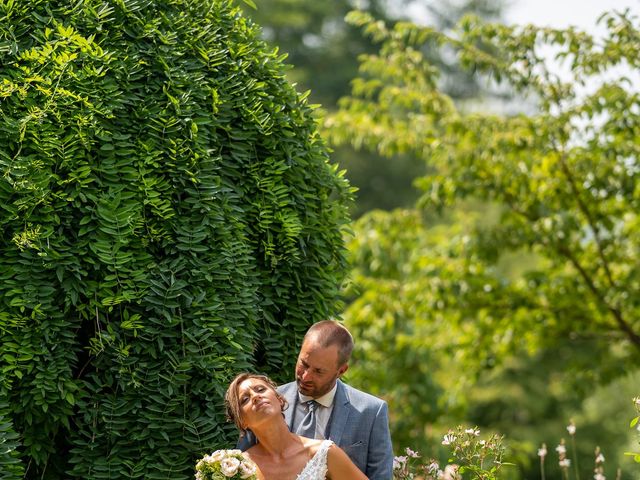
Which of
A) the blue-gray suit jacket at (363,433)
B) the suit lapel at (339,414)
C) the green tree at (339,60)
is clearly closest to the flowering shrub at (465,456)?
the blue-gray suit jacket at (363,433)

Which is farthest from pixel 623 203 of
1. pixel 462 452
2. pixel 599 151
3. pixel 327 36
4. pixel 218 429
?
pixel 327 36

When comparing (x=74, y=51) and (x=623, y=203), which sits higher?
→ (x=623, y=203)

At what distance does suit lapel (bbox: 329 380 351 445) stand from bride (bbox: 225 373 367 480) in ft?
0.51

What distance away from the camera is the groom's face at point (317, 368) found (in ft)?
12.9

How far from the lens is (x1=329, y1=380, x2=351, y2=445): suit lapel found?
13.3 feet

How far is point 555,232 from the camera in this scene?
855 centimetres

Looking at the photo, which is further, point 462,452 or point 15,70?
point 462,452

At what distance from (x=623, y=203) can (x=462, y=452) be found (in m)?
4.89

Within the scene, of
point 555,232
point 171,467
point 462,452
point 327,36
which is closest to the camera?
point 171,467

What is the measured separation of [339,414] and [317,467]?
0.34 m

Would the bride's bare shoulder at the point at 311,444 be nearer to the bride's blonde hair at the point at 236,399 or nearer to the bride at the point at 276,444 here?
the bride at the point at 276,444

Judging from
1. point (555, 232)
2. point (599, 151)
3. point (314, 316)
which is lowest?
point (314, 316)

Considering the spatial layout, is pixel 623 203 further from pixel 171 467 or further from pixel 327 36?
pixel 327 36

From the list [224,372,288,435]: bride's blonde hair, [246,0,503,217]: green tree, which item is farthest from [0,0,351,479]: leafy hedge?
[246,0,503,217]: green tree
